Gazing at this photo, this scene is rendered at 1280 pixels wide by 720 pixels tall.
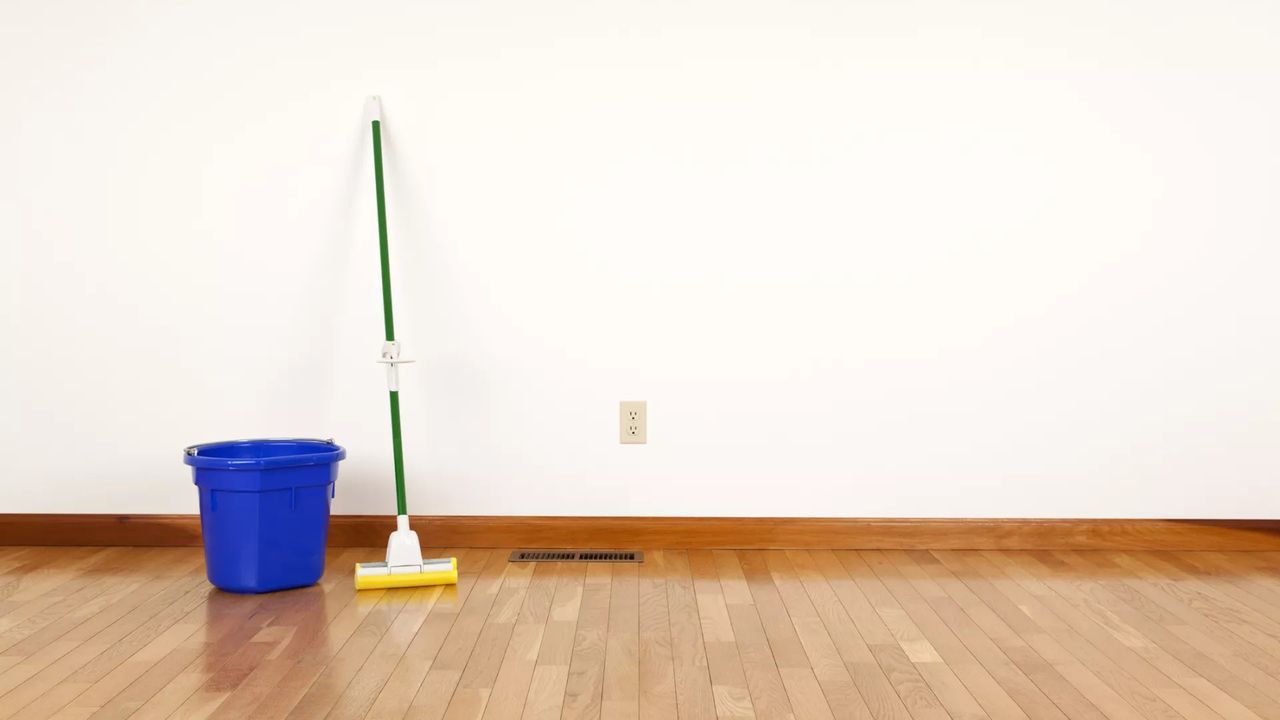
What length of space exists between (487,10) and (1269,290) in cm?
194

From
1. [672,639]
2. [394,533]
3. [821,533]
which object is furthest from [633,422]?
[672,639]

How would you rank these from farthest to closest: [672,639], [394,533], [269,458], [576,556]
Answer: [576,556]
[394,533]
[269,458]
[672,639]

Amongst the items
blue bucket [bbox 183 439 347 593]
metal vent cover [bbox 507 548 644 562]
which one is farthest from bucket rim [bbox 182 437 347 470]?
metal vent cover [bbox 507 548 644 562]

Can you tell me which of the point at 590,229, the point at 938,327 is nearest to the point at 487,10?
the point at 590,229

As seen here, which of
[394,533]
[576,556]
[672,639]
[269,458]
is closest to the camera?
[672,639]

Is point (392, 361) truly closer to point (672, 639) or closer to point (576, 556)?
point (576, 556)

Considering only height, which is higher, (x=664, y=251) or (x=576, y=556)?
(x=664, y=251)

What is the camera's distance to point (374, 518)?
2615 millimetres

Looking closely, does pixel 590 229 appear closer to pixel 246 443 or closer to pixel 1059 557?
pixel 246 443

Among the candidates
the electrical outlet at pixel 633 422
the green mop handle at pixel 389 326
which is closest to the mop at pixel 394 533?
the green mop handle at pixel 389 326

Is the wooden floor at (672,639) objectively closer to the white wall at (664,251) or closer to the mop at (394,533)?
the mop at (394,533)

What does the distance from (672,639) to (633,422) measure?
795 millimetres

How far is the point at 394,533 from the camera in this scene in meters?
2.29

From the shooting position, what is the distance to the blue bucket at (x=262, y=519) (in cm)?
218
